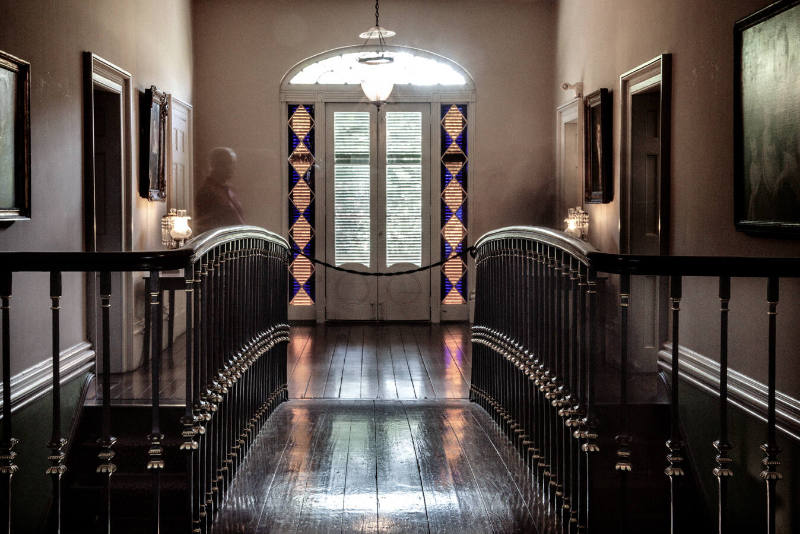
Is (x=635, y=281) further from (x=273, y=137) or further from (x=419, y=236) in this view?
(x=273, y=137)

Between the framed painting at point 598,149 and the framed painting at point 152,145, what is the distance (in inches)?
150

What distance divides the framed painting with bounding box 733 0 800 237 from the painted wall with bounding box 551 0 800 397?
4.6 inches

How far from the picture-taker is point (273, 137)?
32.5ft

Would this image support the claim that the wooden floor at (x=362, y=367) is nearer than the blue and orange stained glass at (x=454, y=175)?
Yes

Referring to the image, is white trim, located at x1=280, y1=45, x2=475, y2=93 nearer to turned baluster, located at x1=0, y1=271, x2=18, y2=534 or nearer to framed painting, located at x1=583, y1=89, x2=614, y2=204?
framed painting, located at x1=583, y1=89, x2=614, y2=204

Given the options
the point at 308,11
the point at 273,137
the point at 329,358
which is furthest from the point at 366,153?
the point at 329,358

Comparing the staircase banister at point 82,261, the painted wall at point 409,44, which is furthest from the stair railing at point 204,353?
the painted wall at point 409,44

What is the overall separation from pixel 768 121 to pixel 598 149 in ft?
11.7

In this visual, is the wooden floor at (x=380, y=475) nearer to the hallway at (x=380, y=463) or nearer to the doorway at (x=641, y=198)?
the hallway at (x=380, y=463)

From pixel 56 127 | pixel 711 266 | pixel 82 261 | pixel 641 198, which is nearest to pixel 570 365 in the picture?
pixel 711 266

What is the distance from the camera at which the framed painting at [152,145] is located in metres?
7.25

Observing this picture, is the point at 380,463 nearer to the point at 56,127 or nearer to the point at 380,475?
the point at 380,475

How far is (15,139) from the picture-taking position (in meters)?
4.54

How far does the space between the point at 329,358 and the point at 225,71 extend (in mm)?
3919
